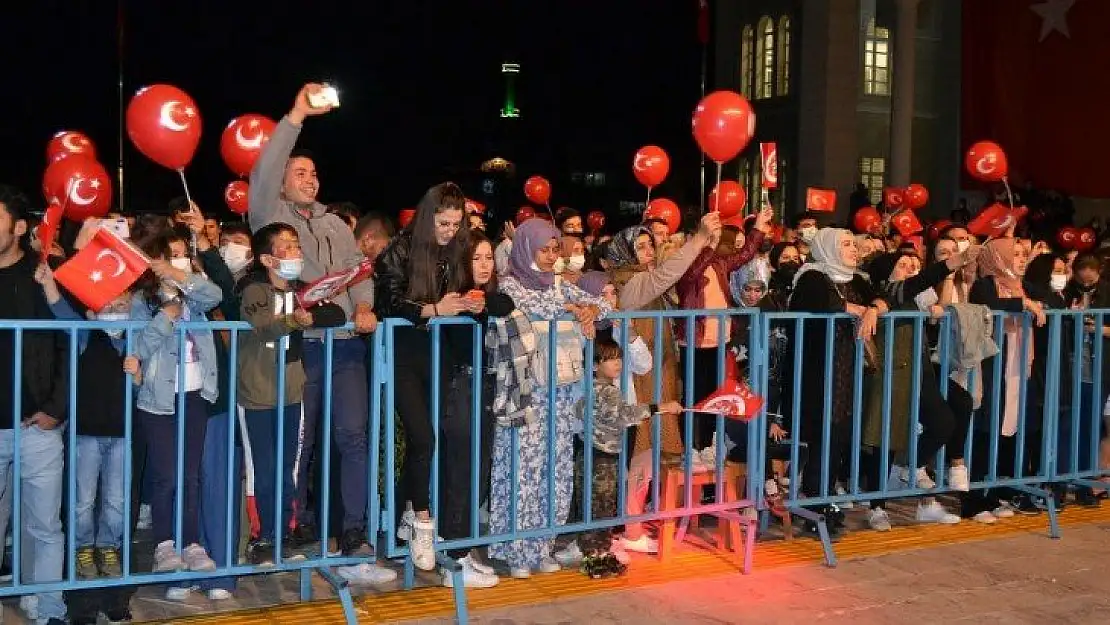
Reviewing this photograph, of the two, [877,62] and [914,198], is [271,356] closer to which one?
[914,198]

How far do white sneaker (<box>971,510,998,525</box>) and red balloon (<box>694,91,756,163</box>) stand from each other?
2.89m

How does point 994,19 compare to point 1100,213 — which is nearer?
point 994,19

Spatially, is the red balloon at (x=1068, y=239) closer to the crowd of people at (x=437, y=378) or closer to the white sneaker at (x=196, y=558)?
the crowd of people at (x=437, y=378)

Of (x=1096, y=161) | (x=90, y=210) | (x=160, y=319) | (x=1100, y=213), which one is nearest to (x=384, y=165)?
(x=1100, y=213)

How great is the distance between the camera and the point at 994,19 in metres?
20.0

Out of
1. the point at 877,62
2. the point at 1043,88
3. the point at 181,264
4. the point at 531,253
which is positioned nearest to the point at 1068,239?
the point at 1043,88

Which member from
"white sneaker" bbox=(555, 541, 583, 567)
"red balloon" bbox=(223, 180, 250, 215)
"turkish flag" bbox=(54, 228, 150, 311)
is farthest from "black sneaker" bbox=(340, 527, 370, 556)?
"red balloon" bbox=(223, 180, 250, 215)

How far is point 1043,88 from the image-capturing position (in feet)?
61.0

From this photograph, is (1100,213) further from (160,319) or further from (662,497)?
(160,319)

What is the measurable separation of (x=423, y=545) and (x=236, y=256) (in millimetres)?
1838

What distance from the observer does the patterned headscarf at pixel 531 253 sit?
613 centimetres

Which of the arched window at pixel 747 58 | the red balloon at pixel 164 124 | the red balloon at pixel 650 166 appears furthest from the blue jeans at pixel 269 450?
the arched window at pixel 747 58

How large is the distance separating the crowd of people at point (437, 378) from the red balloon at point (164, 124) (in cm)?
44

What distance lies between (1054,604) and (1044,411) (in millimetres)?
2250
